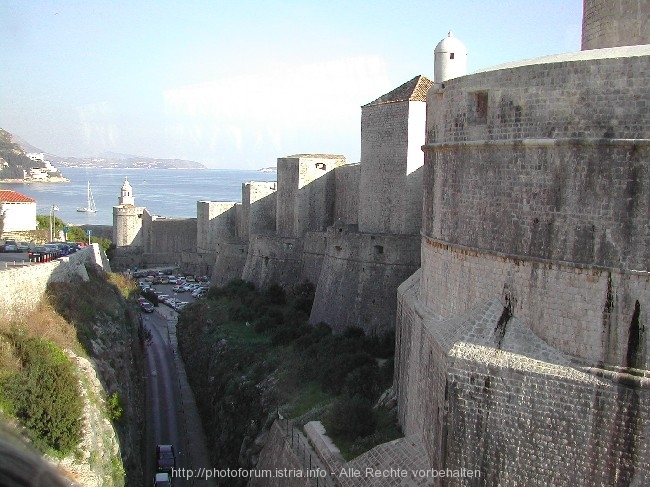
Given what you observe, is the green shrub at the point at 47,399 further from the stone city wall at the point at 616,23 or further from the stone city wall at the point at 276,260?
the stone city wall at the point at 276,260

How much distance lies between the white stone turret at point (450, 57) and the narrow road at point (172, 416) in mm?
9229

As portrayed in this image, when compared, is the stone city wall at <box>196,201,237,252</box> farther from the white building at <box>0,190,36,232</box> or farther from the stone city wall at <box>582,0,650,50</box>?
the stone city wall at <box>582,0,650,50</box>

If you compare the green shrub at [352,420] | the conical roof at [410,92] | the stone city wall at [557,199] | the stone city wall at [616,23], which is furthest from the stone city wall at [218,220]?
the stone city wall at [557,199]

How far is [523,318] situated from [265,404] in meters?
7.59

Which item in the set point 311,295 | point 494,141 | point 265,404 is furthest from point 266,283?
point 494,141

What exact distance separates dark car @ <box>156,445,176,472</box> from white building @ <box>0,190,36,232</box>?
18342 mm

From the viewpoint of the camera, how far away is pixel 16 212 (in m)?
29.5

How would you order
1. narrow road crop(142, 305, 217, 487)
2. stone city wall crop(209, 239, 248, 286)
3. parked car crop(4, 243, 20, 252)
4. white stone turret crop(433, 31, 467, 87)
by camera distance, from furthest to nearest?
stone city wall crop(209, 239, 248, 286) < parked car crop(4, 243, 20, 252) < narrow road crop(142, 305, 217, 487) < white stone turret crop(433, 31, 467, 87)

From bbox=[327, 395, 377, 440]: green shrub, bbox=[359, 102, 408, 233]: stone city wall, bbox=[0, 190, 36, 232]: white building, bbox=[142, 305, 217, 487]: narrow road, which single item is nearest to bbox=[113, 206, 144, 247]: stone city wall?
bbox=[0, 190, 36, 232]: white building

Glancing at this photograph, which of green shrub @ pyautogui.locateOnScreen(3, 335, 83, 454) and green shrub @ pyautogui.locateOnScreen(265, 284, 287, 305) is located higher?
green shrub @ pyautogui.locateOnScreen(3, 335, 83, 454)

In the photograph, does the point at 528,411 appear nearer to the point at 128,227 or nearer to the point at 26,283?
the point at 26,283

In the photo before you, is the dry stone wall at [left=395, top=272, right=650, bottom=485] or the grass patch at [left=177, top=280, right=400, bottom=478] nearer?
the dry stone wall at [left=395, top=272, right=650, bottom=485]

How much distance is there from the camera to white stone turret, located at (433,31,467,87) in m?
10.9

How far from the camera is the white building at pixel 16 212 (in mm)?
28938
